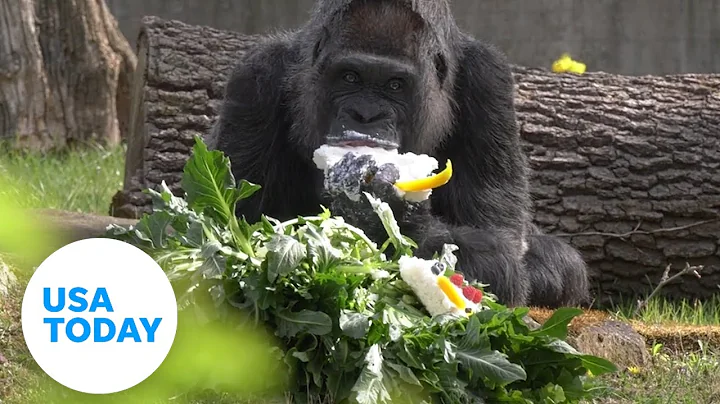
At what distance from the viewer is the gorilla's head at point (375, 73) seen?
4363 millimetres

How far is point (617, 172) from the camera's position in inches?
261

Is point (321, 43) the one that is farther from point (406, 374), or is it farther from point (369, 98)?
point (406, 374)

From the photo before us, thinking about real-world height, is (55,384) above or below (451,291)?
below

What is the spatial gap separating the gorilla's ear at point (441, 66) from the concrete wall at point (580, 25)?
22.4ft

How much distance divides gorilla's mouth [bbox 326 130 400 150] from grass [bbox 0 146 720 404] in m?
1.18

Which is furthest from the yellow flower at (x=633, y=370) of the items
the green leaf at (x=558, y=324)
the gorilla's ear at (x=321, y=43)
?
the gorilla's ear at (x=321, y=43)

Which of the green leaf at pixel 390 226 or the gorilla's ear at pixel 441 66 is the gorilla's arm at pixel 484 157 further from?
the green leaf at pixel 390 226

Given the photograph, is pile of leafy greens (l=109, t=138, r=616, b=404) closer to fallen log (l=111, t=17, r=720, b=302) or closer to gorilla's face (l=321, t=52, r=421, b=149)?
gorilla's face (l=321, t=52, r=421, b=149)

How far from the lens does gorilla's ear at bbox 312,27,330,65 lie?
4.65 meters

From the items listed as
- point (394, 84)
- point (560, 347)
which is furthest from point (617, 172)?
point (560, 347)

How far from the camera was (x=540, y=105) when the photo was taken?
6.84 metres

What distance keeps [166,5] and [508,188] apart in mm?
7528

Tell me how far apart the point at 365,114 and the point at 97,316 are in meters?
2.03

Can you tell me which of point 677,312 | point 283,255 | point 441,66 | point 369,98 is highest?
point 441,66
